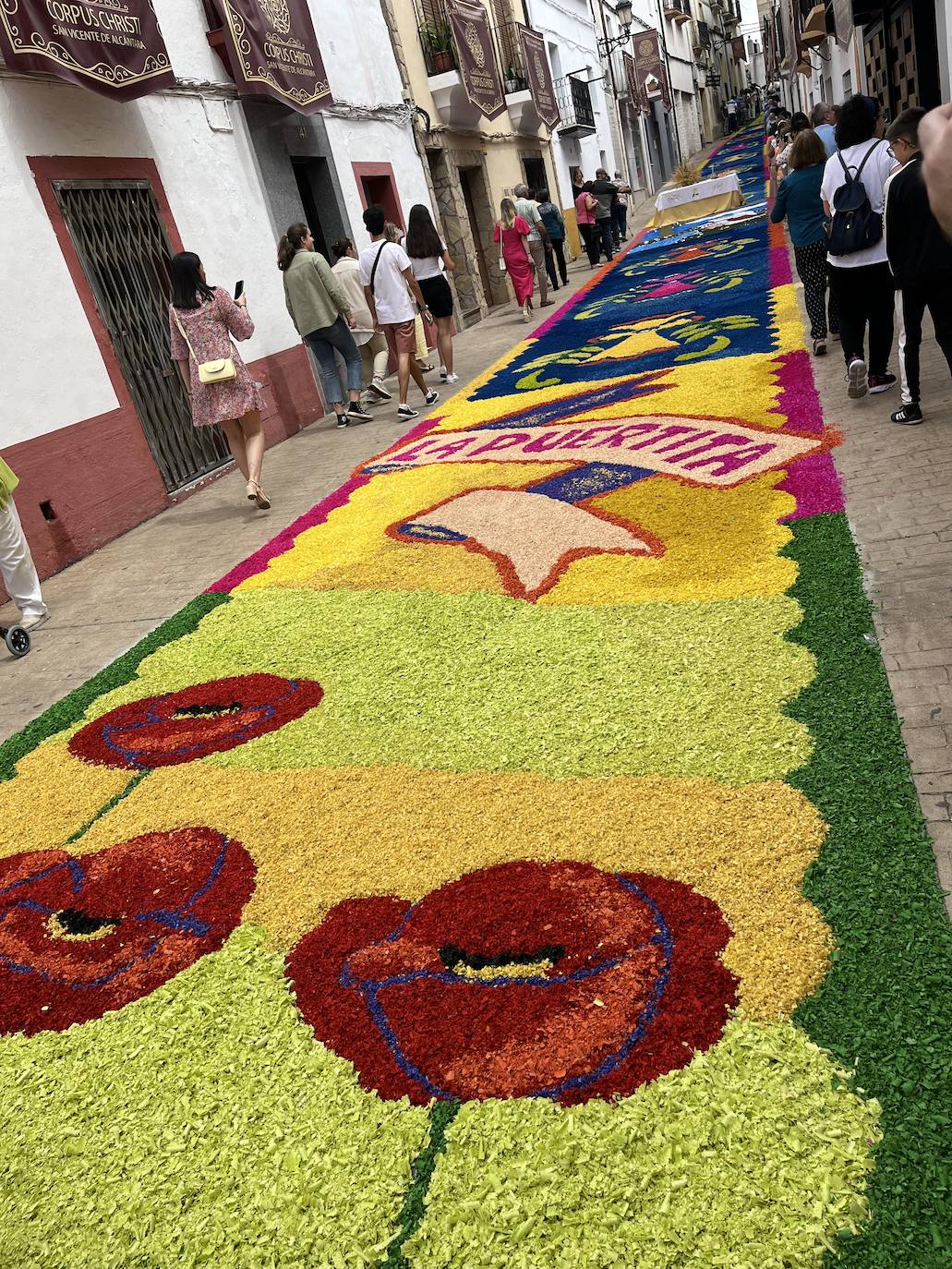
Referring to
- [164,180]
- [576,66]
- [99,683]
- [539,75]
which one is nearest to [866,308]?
[99,683]

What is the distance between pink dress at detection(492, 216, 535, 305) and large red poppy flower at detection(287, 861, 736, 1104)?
37.5ft

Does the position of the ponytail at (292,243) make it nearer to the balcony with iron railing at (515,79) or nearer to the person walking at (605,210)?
the person walking at (605,210)

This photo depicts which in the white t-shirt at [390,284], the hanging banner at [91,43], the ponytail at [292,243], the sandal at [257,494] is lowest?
the sandal at [257,494]

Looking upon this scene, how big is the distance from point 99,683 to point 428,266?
684 centimetres

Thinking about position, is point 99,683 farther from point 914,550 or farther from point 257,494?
point 914,550

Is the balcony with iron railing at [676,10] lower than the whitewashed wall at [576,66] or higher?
higher

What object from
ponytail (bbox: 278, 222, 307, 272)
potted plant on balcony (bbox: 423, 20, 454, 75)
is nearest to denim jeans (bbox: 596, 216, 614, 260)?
potted plant on balcony (bbox: 423, 20, 454, 75)

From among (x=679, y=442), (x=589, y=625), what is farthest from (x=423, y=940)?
(x=679, y=442)

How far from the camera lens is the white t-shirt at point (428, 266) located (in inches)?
373

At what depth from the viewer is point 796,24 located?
23.9 meters

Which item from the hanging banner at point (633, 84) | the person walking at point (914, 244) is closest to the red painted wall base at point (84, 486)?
the person walking at point (914, 244)

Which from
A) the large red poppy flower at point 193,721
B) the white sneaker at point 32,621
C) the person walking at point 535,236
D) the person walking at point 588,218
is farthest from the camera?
the person walking at point 588,218

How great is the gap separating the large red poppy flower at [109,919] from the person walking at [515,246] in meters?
11.0

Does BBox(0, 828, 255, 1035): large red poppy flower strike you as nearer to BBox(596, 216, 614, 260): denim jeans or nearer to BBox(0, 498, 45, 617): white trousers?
BBox(0, 498, 45, 617): white trousers
